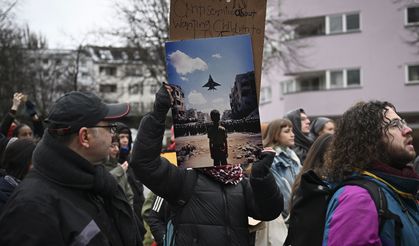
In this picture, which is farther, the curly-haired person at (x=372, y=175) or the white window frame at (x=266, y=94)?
the white window frame at (x=266, y=94)

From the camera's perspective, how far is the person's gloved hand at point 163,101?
3.62 meters

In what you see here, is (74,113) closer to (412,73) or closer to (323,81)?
(412,73)

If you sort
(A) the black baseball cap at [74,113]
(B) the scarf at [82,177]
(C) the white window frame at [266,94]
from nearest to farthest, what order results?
(B) the scarf at [82,177], (A) the black baseball cap at [74,113], (C) the white window frame at [266,94]

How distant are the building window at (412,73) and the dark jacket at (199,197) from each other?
1067 inches

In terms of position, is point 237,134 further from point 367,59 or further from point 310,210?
point 367,59

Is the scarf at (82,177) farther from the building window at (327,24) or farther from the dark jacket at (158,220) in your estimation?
the building window at (327,24)

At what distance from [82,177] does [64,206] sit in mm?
215

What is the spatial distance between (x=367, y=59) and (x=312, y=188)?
90.7 feet

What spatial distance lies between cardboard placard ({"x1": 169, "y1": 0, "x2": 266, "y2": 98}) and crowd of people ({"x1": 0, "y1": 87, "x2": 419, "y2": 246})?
0.46 metres

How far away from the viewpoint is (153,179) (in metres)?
3.71

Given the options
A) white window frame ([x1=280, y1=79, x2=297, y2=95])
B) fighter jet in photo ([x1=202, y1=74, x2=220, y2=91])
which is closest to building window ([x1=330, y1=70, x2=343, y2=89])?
white window frame ([x1=280, y1=79, x2=297, y2=95])

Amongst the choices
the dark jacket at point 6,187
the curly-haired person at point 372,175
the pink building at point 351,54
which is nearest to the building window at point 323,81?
the pink building at point 351,54

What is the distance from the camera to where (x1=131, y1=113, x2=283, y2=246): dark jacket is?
368 cm

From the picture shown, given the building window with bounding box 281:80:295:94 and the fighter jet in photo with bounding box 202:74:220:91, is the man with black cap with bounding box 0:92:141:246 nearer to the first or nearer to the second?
the fighter jet in photo with bounding box 202:74:220:91
